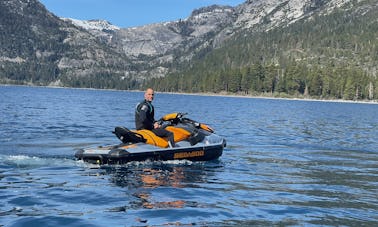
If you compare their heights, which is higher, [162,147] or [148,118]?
[148,118]

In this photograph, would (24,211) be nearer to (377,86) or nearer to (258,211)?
(258,211)

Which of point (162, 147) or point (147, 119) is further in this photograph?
point (162, 147)

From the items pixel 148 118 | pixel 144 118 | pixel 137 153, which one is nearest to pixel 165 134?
pixel 148 118

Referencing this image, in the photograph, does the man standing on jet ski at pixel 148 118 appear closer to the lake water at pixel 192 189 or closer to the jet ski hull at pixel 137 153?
the jet ski hull at pixel 137 153

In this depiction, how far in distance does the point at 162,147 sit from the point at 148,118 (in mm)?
1486

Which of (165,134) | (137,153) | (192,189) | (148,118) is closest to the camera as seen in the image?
(192,189)

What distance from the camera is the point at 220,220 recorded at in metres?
13.3

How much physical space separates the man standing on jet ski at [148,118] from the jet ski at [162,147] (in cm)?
26

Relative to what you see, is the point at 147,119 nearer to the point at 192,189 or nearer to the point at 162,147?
the point at 162,147

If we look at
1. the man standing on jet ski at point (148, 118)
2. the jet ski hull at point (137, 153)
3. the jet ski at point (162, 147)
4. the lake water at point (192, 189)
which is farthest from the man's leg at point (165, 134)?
the lake water at point (192, 189)

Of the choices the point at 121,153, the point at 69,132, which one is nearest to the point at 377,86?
the point at 69,132

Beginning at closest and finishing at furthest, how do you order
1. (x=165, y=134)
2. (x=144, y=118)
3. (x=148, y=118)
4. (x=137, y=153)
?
(x=137, y=153)
(x=144, y=118)
(x=148, y=118)
(x=165, y=134)

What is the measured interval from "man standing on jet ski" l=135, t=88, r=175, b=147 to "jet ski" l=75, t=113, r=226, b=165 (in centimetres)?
26

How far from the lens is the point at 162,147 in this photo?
2250cm
